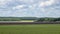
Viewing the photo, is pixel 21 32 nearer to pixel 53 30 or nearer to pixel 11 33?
pixel 11 33

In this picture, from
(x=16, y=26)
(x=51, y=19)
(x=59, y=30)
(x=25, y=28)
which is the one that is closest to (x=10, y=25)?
(x=16, y=26)

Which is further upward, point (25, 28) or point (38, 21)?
point (38, 21)

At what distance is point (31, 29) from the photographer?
443cm

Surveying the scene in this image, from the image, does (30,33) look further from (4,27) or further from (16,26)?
(4,27)

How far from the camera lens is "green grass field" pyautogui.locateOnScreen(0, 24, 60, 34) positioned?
4.33 metres

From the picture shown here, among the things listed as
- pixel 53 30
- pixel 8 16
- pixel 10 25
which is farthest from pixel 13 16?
pixel 53 30

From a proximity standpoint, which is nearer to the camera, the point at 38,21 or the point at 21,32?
the point at 38,21

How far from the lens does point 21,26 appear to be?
446cm

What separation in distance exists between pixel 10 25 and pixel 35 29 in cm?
86

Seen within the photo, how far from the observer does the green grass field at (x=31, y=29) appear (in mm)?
4328

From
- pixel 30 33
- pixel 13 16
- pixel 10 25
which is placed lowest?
pixel 30 33

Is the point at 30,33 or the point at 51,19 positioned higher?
the point at 51,19

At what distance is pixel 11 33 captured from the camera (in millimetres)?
4328

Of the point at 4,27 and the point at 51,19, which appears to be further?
the point at 4,27
